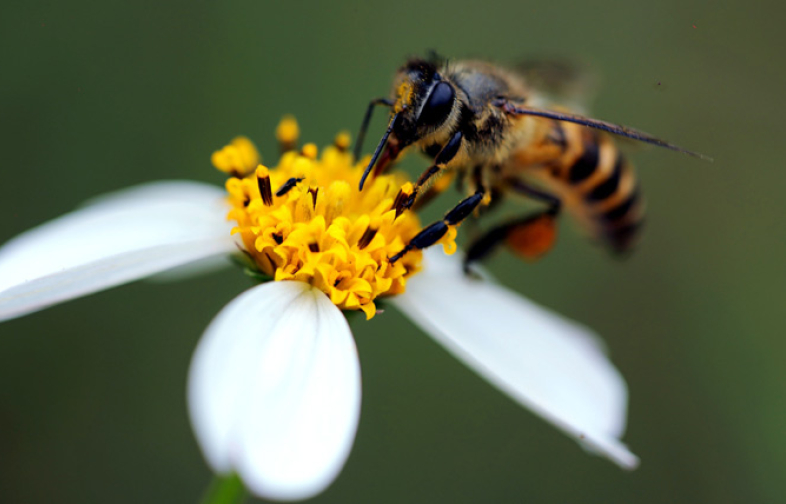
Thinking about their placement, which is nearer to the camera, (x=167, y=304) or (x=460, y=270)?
(x=460, y=270)

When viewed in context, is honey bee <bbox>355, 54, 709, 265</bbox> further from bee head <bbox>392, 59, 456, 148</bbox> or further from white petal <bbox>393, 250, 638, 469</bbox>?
white petal <bbox>393, 250, 638, 469</bbox>

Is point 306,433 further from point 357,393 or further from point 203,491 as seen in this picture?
point 203,491

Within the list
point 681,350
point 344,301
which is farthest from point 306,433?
point 681,350

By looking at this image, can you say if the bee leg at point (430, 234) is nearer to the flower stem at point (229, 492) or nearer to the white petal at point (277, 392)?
the white petal at point (277, 392)

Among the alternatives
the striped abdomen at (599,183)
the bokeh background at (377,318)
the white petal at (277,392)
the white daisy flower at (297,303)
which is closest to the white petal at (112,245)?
the white daisy flower at (297,303)

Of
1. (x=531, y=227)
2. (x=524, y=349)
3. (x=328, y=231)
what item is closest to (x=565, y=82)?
(x=531, y=227)

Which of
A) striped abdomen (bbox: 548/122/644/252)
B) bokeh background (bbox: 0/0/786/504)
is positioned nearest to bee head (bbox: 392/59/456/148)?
striped abdomen (bbox: 548/122/644/252)
